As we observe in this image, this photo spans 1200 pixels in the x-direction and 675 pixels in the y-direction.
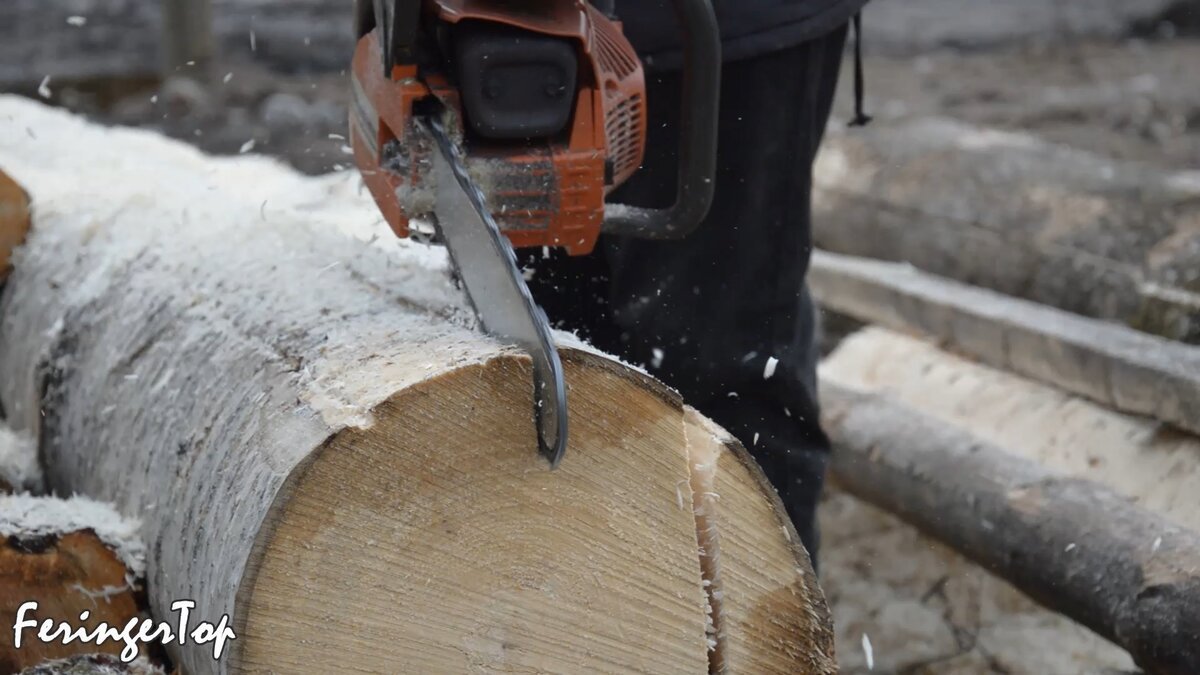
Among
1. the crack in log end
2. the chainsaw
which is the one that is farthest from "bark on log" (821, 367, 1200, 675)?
the chainsaw

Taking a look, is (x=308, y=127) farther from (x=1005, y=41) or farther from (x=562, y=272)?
(x=1005, y=41)

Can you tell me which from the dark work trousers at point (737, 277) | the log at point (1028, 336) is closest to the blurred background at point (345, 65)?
the log at point (1028, 336)

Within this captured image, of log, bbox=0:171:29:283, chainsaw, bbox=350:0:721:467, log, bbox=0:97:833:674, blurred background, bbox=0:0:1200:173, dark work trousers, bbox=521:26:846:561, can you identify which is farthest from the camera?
blurred background, bbox=0:0:1200:173

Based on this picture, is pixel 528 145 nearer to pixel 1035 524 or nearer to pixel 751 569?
pixel 751 569

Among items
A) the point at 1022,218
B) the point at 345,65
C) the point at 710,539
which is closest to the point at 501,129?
the point at 710,539

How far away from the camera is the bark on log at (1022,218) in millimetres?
3043

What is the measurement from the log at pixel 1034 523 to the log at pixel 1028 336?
307mm

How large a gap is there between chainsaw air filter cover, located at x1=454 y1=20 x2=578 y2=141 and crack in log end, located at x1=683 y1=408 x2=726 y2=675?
410 mm

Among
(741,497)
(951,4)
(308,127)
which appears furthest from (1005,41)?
(741,497)

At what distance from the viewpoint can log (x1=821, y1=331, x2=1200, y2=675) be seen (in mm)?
2090

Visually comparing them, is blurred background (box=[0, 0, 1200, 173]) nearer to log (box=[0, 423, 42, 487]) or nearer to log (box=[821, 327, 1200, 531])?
log (box=[821, 327, 1200, 531])

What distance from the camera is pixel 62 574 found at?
5.47ft

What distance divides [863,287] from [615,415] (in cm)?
232

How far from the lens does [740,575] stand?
4.90 ft
